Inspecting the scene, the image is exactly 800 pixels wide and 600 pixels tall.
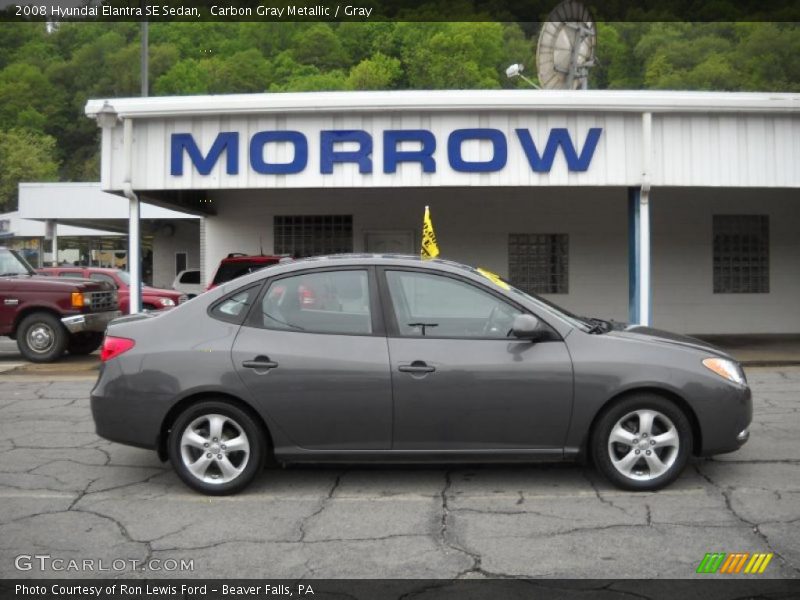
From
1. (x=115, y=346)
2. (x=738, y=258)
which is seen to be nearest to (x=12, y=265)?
(x=115, y=346)

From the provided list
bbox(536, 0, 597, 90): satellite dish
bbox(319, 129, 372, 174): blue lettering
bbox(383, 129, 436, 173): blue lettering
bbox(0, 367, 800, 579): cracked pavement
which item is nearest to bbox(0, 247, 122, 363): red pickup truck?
bbox(319, 129, 372, 174): blue lettering

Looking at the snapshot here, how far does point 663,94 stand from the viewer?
1205 centimetres

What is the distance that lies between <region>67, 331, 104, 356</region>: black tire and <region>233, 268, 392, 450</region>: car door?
934cm

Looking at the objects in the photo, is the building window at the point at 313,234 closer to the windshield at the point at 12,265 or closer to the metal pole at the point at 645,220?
the windshield at the point at 12,265

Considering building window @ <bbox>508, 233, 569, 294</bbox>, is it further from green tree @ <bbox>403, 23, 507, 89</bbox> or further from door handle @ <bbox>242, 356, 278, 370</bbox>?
green tree @ <bbox>403, 23, 507, 89</bbox>

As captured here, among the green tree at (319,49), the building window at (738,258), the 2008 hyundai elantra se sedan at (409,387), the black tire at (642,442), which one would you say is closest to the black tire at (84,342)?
the 2008 hyundai elantra se sedan at (409,387)

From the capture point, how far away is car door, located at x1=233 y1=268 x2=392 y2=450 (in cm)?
532

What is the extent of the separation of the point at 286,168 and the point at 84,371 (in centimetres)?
433

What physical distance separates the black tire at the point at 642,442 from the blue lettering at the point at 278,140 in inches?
320

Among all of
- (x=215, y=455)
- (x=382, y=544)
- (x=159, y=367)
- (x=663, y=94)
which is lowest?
(x=382, y=544)

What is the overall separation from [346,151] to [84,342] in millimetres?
5825

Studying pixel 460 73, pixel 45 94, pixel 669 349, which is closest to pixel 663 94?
pixel 669 349

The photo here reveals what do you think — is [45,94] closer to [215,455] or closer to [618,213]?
[618,213]

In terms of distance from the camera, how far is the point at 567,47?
16688 millimetres
